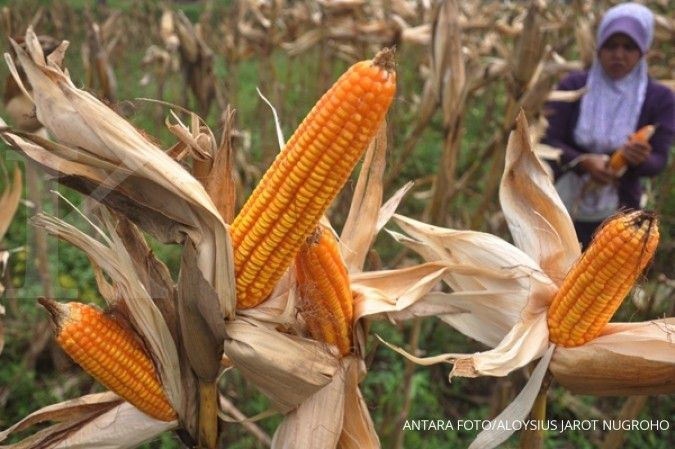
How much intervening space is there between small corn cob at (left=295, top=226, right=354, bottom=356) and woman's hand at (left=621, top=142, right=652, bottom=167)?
214cm

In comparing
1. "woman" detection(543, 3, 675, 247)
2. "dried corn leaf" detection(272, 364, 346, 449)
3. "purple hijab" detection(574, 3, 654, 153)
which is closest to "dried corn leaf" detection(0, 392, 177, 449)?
"dried corn leaf" detection(272, 364, 346, 449)

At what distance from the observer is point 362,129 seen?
92cm

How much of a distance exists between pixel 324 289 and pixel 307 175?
0.24m

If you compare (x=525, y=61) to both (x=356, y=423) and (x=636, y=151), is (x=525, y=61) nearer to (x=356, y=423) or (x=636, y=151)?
(x=636, y=151)

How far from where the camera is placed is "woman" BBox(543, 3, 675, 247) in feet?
9.92

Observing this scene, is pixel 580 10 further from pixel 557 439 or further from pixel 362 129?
pixel 362 129

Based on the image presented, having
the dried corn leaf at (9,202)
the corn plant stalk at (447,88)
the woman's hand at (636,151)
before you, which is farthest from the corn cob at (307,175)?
the woman's hand at (636,151)

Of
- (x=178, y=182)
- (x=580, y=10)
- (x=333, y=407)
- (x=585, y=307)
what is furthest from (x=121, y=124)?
(x=580, y=10)

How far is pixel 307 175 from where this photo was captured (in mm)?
965

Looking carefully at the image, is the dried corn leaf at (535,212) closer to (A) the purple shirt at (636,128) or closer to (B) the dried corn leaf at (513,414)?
(B) the dried corn leaf at (513,414)

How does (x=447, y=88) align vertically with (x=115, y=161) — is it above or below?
below

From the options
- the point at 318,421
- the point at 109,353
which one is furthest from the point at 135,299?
the point at 318,421

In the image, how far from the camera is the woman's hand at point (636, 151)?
A: 2.77 meters

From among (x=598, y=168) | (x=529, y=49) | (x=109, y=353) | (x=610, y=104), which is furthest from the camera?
(x=610, y=104)
